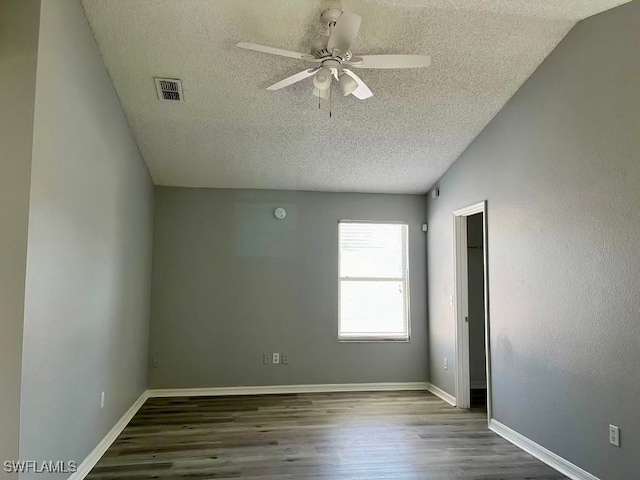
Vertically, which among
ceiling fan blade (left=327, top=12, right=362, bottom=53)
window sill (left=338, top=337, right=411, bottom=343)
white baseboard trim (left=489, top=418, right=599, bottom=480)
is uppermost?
ceiling fan blade (left=327, top=12, right=362, bottom=53)

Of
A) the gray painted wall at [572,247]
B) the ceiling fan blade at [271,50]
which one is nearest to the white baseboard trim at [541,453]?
the gray painted wall at [572,247]

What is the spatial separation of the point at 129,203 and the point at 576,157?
371cm

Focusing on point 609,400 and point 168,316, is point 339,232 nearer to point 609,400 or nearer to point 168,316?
point 168,316

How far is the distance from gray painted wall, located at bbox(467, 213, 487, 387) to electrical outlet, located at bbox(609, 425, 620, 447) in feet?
9.94

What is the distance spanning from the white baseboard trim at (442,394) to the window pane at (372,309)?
68 centimetres

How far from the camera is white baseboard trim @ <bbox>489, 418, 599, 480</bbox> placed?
2938 mm

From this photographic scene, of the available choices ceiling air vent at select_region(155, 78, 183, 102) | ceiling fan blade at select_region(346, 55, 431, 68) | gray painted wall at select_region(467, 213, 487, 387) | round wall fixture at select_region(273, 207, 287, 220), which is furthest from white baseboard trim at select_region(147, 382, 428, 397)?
ceiling fan blade at select_region(346, 55, 431, 68)

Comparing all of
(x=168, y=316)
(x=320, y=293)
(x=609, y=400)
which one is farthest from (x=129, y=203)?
(x=609, y=400)

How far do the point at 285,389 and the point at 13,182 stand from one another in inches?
152

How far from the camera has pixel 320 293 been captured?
212 inches

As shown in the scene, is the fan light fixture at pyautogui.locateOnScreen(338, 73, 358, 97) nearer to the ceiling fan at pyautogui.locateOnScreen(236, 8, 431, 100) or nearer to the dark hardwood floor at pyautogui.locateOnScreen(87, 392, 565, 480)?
the ceiling fan at pyautogui.locateOnScreen(236, 8, 431, 100)

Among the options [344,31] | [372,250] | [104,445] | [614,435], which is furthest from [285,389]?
[344,31]

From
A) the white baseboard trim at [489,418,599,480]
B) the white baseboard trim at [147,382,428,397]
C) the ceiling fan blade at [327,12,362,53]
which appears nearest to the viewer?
the ceiling fan blade at [327,12,362,53]

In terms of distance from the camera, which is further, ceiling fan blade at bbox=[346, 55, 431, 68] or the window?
the window
